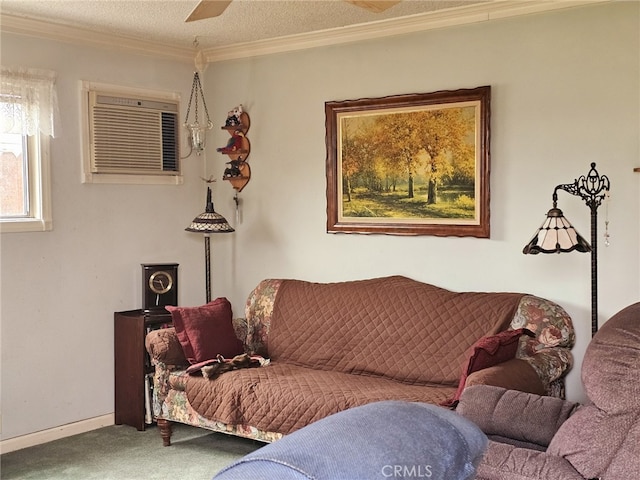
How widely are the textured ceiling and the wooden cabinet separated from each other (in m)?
1.74

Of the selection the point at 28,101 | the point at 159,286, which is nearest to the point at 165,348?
the point at 159,286

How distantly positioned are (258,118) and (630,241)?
2.51 m

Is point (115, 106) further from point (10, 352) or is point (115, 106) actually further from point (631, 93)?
point (631, 93)

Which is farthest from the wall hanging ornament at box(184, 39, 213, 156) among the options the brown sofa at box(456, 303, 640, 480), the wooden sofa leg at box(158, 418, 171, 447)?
the brown sofa at box(456, 303, 640, 480)

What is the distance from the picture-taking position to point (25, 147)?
430cm

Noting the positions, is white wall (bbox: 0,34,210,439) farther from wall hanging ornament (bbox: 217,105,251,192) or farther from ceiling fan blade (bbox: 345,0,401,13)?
ceiling fan blade (bbox: 345,0,401,13)

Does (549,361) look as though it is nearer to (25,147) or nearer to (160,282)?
(160,282)

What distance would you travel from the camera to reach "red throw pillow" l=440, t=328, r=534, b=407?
335 centimetres

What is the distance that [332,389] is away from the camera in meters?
3.73

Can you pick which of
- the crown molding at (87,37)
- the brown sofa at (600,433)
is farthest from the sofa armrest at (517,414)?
the crown molding at (87,37)

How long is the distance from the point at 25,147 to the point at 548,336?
308cm

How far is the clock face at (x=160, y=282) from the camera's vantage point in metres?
4.68

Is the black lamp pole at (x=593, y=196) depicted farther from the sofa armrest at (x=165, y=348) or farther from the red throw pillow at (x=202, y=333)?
the sofa armrest at (x=165, y=348)

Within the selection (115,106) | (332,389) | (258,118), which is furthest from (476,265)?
(115,106)
